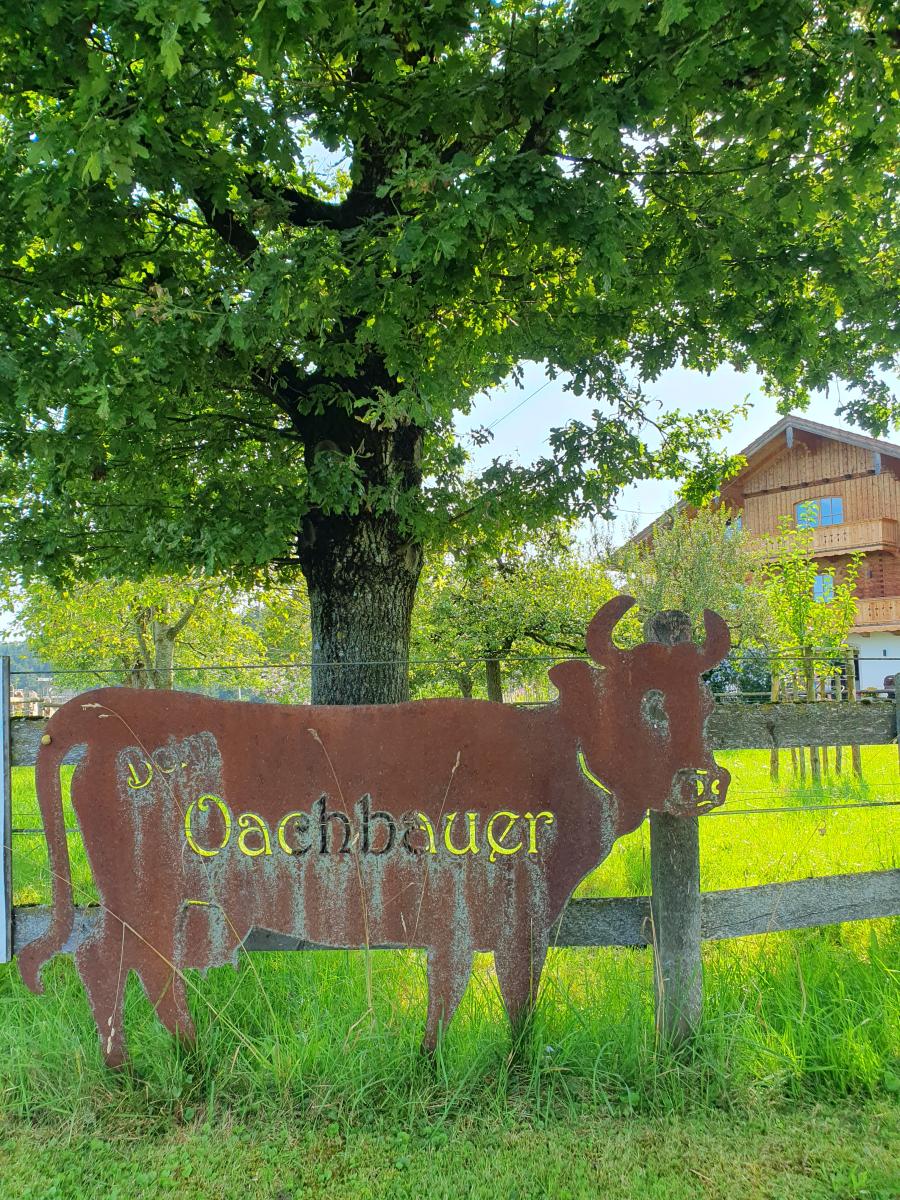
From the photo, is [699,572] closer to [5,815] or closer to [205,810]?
[205,810]

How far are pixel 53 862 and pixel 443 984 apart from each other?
1.79 m

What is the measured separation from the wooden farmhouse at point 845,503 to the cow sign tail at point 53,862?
80.9 ft

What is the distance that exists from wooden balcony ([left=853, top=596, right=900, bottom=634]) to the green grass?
25643mm

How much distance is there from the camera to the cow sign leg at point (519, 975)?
3.42m

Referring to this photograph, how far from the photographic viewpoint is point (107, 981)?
135 inches

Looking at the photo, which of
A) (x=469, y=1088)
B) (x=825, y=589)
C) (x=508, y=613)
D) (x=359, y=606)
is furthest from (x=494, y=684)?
(x=469, y=1088)

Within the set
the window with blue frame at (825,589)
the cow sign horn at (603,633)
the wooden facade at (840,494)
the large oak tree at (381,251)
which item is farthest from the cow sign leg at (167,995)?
the wooden facade at (840,494)

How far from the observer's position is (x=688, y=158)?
16.6 ft

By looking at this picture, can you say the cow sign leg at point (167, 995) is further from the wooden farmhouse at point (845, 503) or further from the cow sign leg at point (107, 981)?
the wooden farmhouse at point (845, 503)

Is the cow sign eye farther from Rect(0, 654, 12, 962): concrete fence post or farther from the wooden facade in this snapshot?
the wooden facade

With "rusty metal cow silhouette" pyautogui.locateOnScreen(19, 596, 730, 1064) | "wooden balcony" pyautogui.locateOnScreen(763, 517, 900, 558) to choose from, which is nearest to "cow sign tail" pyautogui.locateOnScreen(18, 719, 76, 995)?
"rusty metal cow silhouette" pyautogui.locateOnScreen(19, 596, 730, 1064)

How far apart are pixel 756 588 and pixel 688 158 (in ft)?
63.6

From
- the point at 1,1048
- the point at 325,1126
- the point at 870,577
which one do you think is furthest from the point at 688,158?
the point at 870,577

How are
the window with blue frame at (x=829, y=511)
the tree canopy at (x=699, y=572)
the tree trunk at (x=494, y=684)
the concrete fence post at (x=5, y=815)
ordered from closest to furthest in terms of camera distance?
the concrete fence post at (x=5, y=815) < the tree trunk at (x=494, y=684) < the tree canopy at (x=699, y=572) < the window with blue frame at (x=829, y=511)
